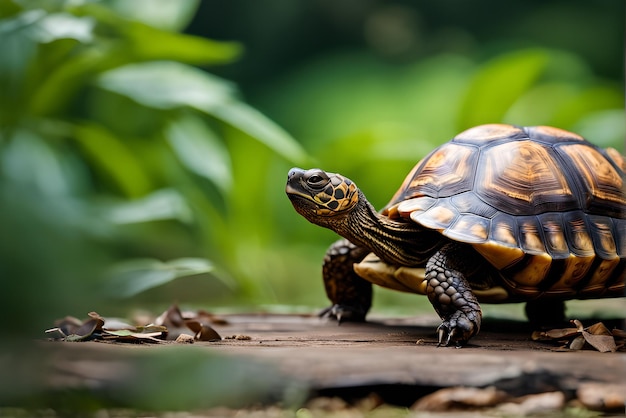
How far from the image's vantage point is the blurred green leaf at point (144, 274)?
363 cm

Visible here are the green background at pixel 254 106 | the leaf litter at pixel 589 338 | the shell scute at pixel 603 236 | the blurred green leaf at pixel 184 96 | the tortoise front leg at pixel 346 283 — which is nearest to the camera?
the leaf litter at pixel 589 338

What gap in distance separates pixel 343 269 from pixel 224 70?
4.15m

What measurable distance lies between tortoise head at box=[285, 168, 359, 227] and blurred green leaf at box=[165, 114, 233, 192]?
2440 millimetres

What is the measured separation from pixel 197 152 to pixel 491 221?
303 centimetres

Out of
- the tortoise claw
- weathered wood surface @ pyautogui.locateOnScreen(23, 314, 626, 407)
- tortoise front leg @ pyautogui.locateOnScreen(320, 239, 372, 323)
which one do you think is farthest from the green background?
the tortoise claw

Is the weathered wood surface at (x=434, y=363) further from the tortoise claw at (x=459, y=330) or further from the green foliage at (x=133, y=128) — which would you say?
the green foliage at (x=133, y=128)

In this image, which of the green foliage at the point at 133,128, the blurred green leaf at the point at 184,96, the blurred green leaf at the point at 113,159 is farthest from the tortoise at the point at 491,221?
the blurred green leaf at the point at 113,159

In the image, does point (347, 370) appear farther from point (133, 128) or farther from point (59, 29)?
point (133, 128)

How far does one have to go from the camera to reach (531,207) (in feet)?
7.49

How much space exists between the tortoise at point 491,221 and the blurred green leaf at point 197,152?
235cm

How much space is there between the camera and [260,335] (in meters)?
2.47

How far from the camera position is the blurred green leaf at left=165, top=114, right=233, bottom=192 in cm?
473

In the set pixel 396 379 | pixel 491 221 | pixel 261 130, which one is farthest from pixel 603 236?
pixel 261 130

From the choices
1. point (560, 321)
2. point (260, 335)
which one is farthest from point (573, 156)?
point (260, 335)
